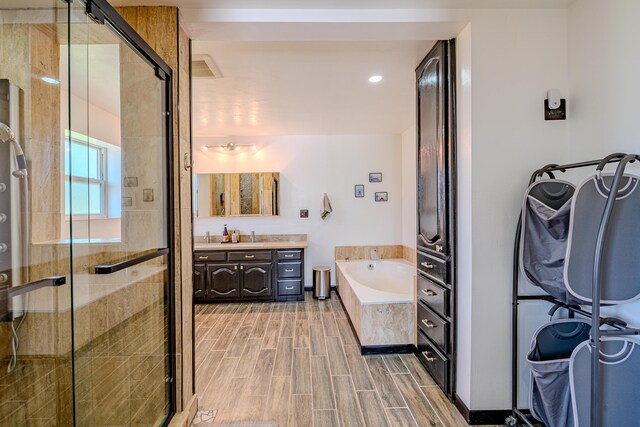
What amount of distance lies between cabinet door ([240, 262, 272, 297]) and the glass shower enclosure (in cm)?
255

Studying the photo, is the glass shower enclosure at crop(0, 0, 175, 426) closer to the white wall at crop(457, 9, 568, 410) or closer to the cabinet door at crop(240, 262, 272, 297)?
the white wall at crop(457, 9, 568, 410)

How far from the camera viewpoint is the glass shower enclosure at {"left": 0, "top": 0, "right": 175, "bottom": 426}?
5.50ft

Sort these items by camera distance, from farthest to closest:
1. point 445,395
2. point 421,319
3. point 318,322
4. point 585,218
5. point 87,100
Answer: point 318,322 < point 421,319 < point 445,395 < point 87,100 < point 585,218

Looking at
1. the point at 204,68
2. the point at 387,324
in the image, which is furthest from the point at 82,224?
the point at 387,324

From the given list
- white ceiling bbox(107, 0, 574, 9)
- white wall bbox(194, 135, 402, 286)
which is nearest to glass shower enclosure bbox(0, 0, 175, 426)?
white ceiling bbox(107, 0, 574, 9)

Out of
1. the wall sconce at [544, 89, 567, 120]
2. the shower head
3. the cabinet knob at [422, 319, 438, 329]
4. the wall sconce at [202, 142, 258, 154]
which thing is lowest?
the cabinet knob at [422, 319, 438, 329]

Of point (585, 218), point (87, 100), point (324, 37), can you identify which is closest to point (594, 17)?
point (585, 218)

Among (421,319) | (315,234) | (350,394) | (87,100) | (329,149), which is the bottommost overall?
(350,394)

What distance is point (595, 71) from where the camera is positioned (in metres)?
1.66

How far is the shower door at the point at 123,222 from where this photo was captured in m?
1.71

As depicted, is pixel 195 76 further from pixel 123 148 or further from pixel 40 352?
pixel 40 352

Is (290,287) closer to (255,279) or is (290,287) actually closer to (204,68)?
(255,279)

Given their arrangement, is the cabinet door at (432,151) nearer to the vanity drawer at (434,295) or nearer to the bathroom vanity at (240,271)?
the vanity drawer at (434,295)

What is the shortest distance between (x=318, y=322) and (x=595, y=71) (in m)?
3.23
